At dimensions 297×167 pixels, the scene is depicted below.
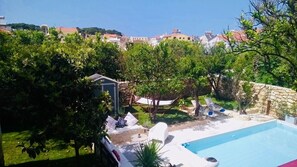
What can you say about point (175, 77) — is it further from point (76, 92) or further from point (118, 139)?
point (76, 92)

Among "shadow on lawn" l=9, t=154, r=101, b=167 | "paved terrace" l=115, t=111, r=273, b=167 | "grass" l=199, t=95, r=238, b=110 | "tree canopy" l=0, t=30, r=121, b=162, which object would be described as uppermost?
"tree canopy" l=0, t=30, r=121, b=162

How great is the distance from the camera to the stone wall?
15.9 metres

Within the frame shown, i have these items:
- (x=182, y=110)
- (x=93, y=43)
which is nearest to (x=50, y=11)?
(x=93, y=43)

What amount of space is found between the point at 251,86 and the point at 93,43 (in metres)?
14.6

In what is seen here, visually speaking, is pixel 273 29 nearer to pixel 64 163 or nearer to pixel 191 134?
pixel 191 134

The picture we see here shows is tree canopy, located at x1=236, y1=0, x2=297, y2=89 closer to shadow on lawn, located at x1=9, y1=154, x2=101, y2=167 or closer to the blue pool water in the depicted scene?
the blue pool water

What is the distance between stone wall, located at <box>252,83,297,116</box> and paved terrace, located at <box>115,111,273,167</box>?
3.05 ft

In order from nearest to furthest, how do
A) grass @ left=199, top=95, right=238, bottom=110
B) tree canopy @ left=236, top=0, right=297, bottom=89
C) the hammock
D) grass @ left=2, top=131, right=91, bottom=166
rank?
tree canopy @ left=236, top=0, right=297, bottom=89 → grass @ left=2, top=131, right=91, bottom=166 → the hammock → grass @ left=199, top=95, right=238, bottom=110

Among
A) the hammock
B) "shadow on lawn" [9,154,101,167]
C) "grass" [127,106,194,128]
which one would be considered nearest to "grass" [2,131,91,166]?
"shadow on lawn" [9,154,101,167]

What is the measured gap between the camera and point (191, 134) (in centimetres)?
1265

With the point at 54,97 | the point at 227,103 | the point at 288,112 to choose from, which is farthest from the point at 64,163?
the point at 288,112

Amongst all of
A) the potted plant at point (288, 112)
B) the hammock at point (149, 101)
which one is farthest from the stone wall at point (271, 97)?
the hammock at point (149, 101)

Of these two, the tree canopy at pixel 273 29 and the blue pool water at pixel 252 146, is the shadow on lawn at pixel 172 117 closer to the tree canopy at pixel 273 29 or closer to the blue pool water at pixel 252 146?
the blue pool water at pixel 252 146

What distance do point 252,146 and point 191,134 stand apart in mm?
3402
